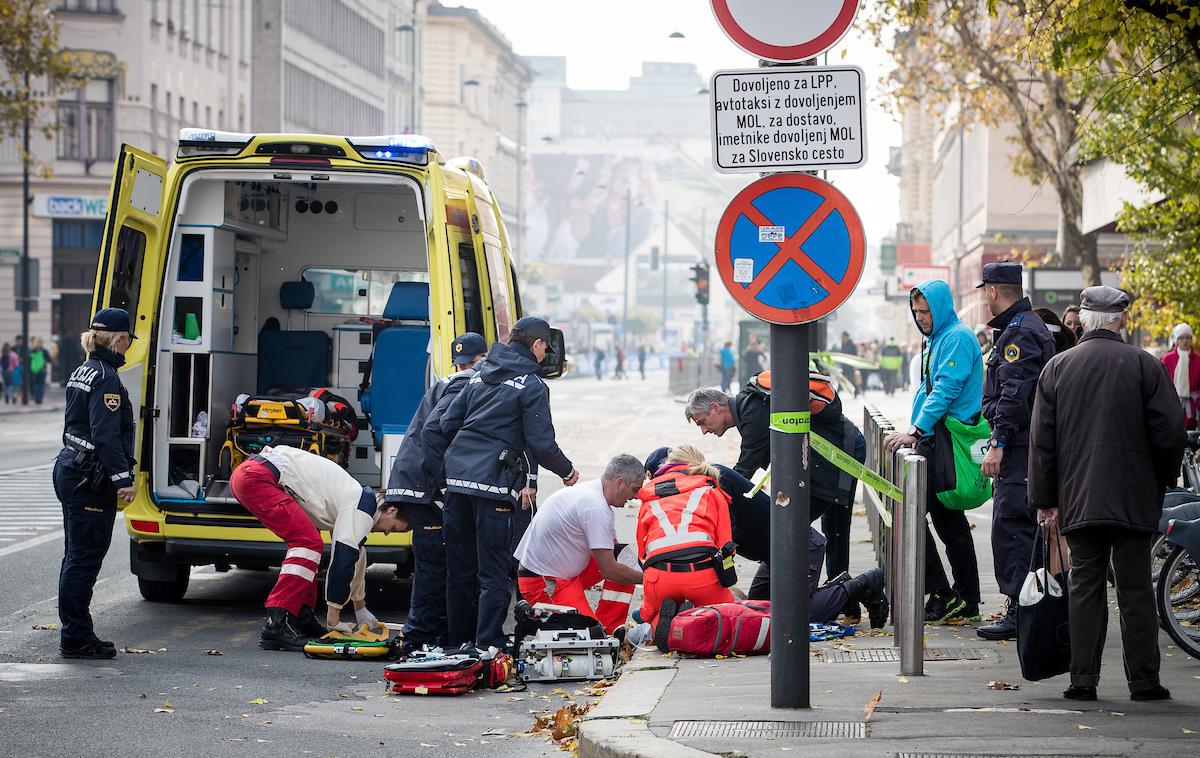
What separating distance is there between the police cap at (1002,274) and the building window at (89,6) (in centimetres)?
4904

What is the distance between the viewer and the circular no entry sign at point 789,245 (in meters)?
6.84

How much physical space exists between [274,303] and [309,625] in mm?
3610

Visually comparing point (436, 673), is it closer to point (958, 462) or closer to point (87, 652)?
point (87, 652)

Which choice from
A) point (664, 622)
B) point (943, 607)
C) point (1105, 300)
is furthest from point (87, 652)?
point (1105, 300)

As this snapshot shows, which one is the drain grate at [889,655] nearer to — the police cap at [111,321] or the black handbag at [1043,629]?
the black handbag at [1043,629]

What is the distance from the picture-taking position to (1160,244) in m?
21.9

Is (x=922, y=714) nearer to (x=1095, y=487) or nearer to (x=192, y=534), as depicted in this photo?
(x=1095, y=487)

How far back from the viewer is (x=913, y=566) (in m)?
7.76

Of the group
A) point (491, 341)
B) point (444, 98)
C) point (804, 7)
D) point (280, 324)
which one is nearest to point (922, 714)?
point (804, 7)

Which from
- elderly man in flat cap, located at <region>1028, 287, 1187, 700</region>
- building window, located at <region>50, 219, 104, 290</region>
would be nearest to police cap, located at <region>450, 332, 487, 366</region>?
elderly man in flat cap, located at <region>1028, 287, 1187, 700</region>

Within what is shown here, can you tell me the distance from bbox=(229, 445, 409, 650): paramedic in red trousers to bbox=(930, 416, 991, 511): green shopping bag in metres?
3.02

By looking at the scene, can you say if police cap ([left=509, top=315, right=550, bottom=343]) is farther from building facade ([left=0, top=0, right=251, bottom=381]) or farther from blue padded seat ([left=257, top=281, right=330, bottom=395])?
building facade ([left=0, top=0, right=251, bottom=381])

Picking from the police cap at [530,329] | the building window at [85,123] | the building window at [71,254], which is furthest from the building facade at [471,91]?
the police cap at [530,329]

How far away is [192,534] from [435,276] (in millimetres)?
2096
